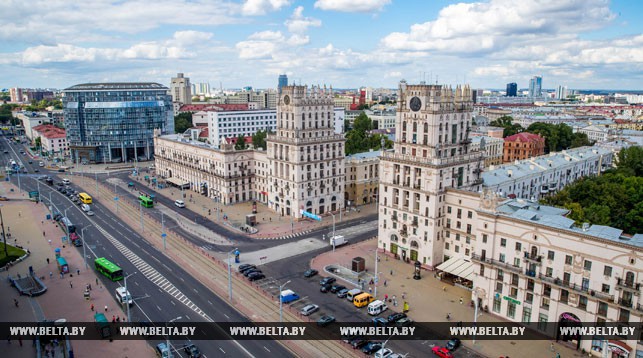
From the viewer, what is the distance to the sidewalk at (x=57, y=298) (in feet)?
207

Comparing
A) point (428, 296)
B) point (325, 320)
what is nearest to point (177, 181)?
point (325, 320)

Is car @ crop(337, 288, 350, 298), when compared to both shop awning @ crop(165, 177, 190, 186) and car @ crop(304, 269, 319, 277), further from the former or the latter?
shop awning @ crop(165, 177, 190, 186)

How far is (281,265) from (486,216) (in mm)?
41669

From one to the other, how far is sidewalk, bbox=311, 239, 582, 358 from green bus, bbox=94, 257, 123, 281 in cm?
3683

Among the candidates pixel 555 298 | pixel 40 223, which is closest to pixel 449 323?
pixel 555 298

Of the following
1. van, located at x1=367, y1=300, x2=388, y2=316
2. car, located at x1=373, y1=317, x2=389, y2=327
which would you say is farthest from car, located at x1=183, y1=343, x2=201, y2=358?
van, located at x1=367, y1=300, x2=388, y2=316

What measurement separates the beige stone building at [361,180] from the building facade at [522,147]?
256 feet

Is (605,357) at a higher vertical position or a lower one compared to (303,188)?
lower

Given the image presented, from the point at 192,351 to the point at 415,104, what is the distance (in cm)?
5958

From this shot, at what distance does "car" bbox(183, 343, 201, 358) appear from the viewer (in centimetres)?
6046

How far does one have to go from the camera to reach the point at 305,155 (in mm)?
122438

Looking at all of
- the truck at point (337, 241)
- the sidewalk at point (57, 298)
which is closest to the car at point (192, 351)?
the sidewalk at point (57, 298)

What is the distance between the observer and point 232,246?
104 metres

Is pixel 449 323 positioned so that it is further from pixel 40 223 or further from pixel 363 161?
pixel 40 223
